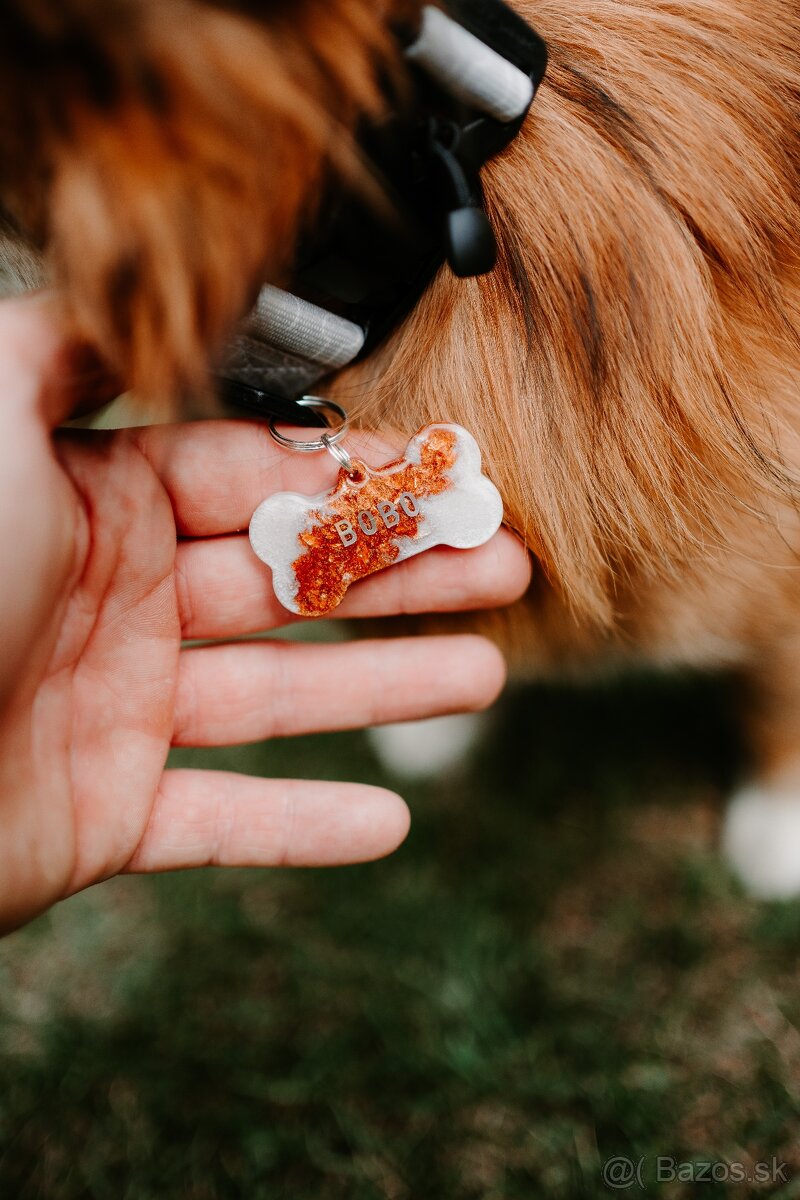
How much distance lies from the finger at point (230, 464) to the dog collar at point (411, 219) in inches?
2.5

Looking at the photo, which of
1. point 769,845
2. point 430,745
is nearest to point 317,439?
point 430,745

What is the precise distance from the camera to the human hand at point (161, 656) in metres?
0.59

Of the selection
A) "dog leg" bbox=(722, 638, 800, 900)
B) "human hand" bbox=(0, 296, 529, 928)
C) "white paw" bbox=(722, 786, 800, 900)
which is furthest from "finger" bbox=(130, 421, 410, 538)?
"white paw" bbox=(722, 786, 800, 900)

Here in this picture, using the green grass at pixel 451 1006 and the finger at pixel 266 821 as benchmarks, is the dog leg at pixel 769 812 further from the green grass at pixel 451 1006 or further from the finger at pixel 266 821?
the finger at pixel 266 821

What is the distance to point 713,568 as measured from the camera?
28.4 inches

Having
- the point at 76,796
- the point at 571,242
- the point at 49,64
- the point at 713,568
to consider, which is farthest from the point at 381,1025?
the point at 49,64

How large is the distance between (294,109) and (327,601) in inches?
14.9

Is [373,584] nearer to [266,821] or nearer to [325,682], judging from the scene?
[325,682]

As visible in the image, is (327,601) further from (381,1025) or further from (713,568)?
(381,1025)

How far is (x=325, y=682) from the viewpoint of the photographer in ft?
2.66

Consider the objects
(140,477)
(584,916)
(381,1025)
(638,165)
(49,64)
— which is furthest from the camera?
(584,916)

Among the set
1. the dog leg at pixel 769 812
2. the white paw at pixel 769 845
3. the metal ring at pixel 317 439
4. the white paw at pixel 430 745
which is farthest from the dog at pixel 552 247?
the white paw at pixel 430 745

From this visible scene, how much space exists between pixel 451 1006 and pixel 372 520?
2.04ft

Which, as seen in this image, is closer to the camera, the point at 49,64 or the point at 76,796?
the point at 49,64
